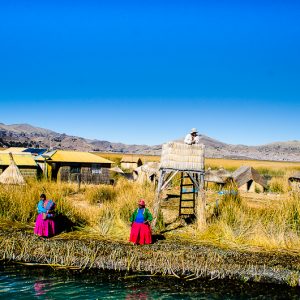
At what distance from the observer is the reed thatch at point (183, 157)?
1107 centimetres

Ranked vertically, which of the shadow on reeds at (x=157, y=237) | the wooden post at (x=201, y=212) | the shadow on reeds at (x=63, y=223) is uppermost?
the wooden post at (x=201, y=212)

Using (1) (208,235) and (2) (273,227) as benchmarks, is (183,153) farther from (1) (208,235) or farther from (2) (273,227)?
(2) (273,227)

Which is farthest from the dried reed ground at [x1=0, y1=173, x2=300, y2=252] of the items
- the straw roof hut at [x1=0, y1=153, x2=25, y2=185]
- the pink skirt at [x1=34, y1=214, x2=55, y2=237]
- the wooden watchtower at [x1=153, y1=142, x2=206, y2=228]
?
the straw roof hut at [x1=0, y1=153, x2=25, y2=185]

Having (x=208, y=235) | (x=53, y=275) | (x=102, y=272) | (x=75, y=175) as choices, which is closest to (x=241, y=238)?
(x=208, y=235)

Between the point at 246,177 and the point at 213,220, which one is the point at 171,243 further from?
the point at 246,177

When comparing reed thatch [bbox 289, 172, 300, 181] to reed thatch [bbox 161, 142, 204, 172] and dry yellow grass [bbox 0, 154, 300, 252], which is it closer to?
dry yellow grass [bbox 0, 154, 300, 252]

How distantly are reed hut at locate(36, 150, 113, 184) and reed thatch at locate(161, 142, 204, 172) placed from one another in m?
18.4

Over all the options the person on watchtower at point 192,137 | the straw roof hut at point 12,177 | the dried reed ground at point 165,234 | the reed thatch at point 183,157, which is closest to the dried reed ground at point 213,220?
the dried reed ground at point 165,234

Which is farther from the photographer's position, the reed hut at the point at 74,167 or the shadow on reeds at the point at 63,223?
the reed hut at the point at 74,167

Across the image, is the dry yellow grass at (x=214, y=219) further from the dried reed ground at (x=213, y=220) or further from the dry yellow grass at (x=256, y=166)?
the dry yellow grass at (x=256, y=166)

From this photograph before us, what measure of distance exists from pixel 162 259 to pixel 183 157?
3421 mm

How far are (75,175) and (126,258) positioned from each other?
2194cm

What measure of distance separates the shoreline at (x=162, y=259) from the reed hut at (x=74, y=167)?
19.2m

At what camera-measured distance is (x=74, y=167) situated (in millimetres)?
30047
